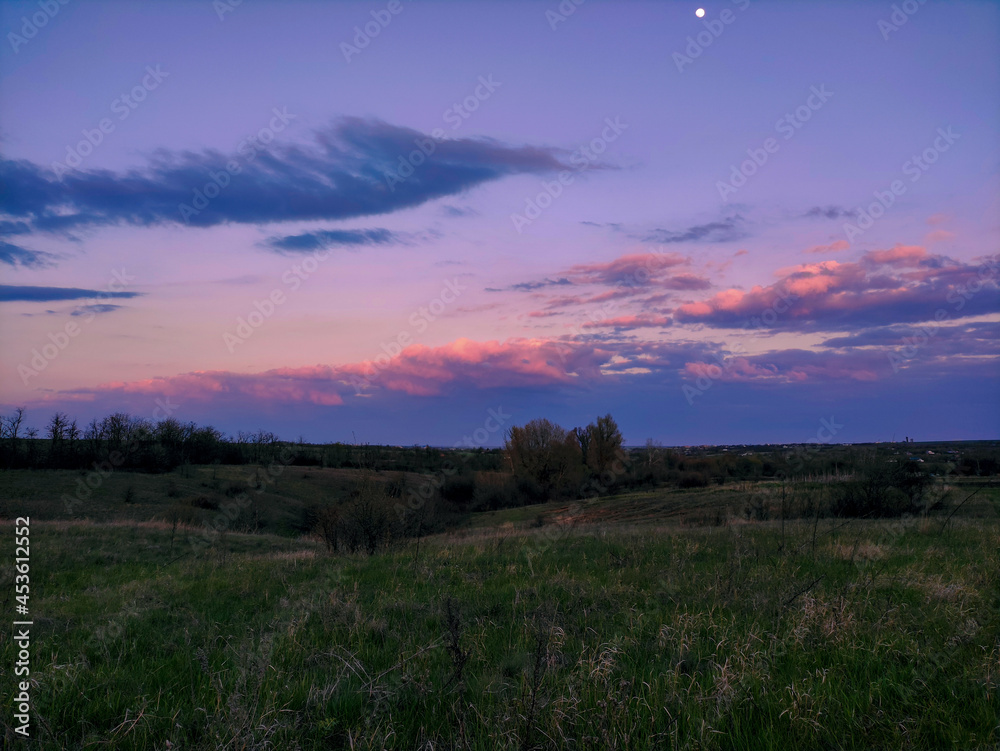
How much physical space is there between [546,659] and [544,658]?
0.09 ft

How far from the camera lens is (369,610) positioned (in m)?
6.27

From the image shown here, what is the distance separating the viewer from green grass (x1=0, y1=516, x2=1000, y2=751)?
11.1 ft

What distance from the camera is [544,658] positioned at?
157 inches

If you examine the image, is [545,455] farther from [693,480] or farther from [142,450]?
[142,450]

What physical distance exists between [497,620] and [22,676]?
4015 millimetres

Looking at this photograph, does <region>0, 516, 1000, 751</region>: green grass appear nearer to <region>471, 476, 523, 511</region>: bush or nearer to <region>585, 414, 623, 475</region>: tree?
<region>471, 476, 523, 511</region>: bush

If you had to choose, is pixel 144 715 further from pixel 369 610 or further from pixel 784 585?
pixel 784 585

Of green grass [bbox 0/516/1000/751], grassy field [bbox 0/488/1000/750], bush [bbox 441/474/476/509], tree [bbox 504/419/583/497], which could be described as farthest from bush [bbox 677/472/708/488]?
green grass [bbox 0/516/1000/751]

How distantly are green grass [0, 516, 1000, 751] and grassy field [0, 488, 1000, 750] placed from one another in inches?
0.9

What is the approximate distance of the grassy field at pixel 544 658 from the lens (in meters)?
3.38

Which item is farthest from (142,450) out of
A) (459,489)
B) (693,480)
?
(693,480)

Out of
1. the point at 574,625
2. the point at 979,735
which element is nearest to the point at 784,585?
the point at 574,625

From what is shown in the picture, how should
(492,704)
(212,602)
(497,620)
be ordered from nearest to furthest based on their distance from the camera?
(492,704)
(497,620)
(212,602)

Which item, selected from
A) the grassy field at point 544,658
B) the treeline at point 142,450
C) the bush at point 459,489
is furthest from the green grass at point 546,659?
the bush at point 459,489
